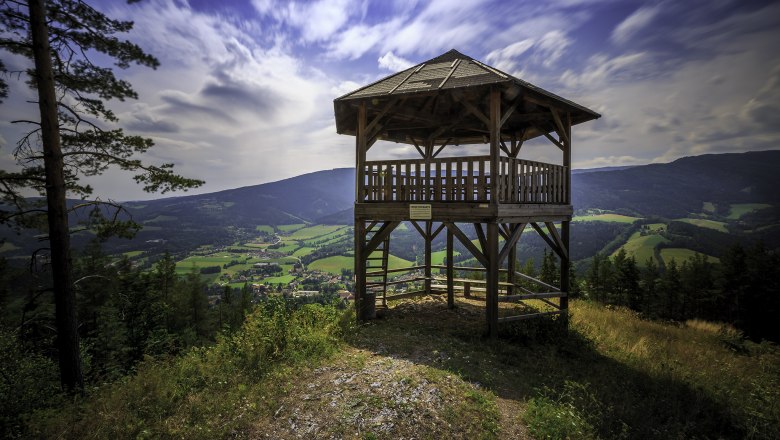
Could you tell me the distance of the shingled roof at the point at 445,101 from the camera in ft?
28.4

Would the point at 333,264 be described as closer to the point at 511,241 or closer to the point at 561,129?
the point at 511,241

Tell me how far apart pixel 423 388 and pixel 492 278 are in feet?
12.5

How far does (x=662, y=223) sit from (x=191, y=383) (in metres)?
→ 231

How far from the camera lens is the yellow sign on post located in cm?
921

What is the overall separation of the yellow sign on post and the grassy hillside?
10.9ft

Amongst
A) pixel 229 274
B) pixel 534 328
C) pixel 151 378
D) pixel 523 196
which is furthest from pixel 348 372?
pixel 229 274

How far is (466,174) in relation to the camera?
9.16 metres

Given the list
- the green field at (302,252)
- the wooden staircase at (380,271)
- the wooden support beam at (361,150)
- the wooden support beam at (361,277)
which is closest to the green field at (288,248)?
the green field at (302,252)

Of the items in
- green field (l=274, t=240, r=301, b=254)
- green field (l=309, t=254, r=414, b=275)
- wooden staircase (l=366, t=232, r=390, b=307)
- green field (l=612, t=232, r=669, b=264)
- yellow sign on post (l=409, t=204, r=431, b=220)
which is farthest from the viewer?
green field (l=274, t=240, r=301, b=254)

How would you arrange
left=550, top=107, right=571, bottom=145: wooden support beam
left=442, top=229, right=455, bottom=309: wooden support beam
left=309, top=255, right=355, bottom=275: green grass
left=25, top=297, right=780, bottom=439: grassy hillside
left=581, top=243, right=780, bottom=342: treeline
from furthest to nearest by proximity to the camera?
left=309, top=255, right=355, bottom=275: green grass, left=581, top=243, right=780, bottom=342: treeline, left=442, top=229, right=455, bottom=309: wooden support beam, left=550, top=107, right=571, bottom=145: wooden support beam, left=25, top=297, right=780, bottom=439: grassy hillside

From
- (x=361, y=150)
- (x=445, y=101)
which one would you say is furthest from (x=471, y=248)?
(x=445, y=101)

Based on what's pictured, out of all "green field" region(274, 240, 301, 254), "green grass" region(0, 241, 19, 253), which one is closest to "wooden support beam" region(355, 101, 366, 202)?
"green grass" region(0, 241, 19, 253)

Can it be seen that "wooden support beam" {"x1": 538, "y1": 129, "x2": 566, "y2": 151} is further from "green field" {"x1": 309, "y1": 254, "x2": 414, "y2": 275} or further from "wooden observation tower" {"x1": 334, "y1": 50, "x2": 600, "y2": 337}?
"green field" {"x1": 309, "y1": 254, "x2": 414, "y2": 275}

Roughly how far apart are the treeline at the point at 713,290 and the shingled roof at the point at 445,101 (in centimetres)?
2078
